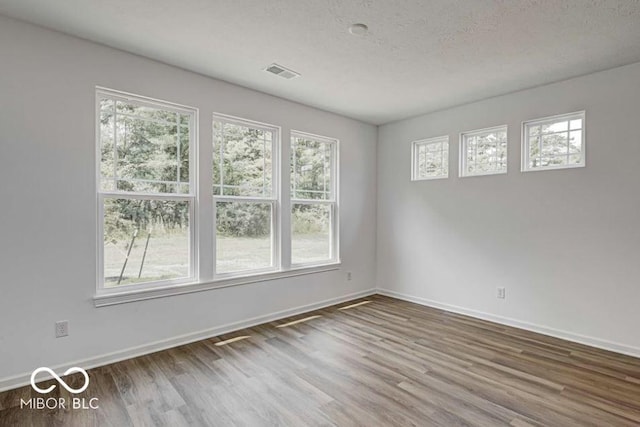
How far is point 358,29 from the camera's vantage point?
259 cm

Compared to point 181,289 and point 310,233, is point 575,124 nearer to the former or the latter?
point 310,233

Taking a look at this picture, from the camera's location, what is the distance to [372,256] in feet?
17.9

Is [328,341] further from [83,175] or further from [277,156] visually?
[83,175]

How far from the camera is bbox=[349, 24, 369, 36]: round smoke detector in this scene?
8.38 ft

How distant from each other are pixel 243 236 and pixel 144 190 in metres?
1.16

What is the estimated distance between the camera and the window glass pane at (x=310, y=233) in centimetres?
445

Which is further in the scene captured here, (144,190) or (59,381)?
(144,190)

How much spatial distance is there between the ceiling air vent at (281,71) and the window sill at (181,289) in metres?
2.23

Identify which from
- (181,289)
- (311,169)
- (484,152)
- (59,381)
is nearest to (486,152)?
(484,152)

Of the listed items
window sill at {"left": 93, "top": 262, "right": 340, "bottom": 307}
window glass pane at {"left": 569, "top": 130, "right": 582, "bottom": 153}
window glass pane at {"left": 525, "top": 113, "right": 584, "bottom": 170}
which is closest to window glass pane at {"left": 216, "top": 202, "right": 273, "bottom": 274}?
window sill at {"left": 93, "top": 262, "right": 340, "bottom": 307}

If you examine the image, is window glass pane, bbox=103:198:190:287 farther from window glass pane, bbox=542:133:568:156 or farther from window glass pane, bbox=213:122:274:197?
window glass pane, bbox=542:133:568:156

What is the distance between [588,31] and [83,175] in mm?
4197
